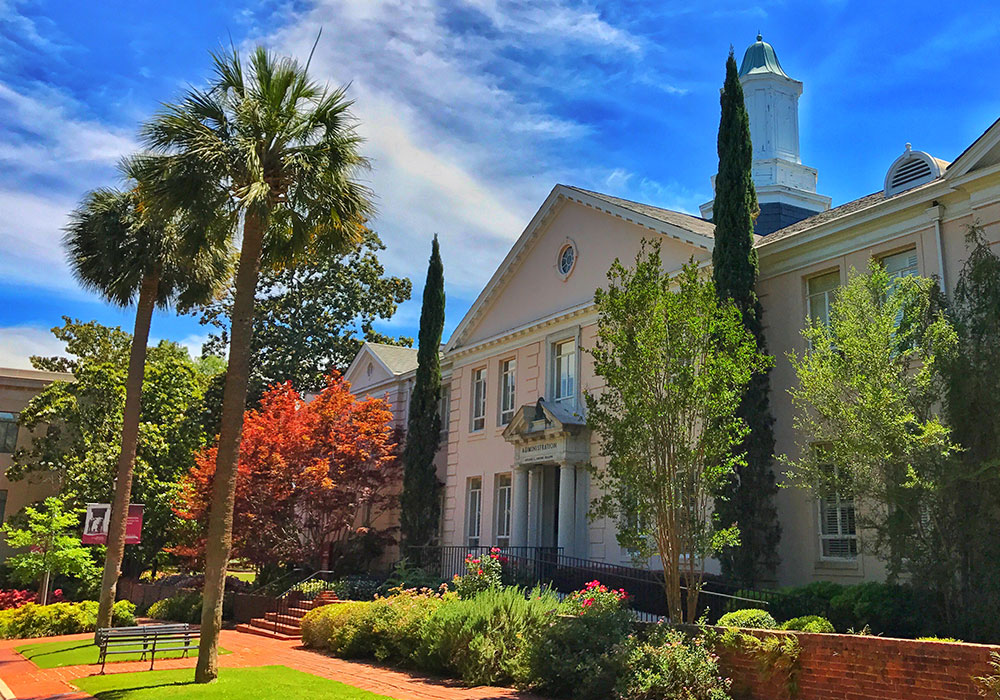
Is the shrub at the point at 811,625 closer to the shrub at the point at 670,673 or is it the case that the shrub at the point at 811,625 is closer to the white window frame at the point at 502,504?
the shrub at the point at 670,673

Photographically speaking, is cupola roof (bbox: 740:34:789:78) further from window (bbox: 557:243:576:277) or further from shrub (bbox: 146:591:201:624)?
shrub (bbox: 146:591:201:624)

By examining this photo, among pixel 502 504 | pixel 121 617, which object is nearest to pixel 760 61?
pixel 502 504

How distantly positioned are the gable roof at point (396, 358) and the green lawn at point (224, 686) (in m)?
19.1

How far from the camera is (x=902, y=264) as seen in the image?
16359 millimetres

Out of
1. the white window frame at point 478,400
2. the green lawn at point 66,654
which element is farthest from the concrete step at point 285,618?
the white window frame at point 478,400

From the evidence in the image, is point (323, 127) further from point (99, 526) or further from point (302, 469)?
point (302, 469)

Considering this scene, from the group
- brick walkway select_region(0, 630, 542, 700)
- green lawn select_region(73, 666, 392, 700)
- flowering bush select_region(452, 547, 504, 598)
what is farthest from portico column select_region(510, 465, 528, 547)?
green lawn select_region(73, 666, 392, 700)

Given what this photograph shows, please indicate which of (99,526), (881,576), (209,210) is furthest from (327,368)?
(881,576)

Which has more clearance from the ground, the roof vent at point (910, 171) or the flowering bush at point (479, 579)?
the roof vent at point (910, 171)

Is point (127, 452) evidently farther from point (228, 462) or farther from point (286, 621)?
point (228, 462)

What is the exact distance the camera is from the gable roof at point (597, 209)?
67.2ft

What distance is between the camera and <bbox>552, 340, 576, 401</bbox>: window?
77.8ft

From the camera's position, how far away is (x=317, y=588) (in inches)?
915

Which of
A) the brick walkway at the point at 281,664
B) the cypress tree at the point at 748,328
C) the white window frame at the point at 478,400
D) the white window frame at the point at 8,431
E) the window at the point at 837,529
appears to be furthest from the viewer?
the white window frame at the point at 8,431
